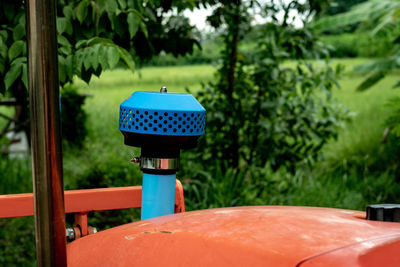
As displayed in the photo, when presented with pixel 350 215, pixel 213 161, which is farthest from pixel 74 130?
pixel 350 215

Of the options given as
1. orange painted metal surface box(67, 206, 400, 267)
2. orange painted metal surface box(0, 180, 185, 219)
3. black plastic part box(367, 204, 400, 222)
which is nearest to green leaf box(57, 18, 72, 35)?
orange painted metal surface box(0, 180, 185, 219)

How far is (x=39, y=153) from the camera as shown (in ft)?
2.64

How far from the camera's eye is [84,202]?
163 cm

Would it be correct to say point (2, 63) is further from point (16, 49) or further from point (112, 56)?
point (112, 56)

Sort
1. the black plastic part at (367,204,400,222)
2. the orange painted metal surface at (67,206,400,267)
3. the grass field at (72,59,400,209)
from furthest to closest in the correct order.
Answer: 1. the grass field at (72,59,400,209)
2. the black plastic part at (367,204,400,222)
3. the orange painted metal surface at (67,206,400,267)

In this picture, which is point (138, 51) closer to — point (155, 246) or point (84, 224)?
point (84, 224)

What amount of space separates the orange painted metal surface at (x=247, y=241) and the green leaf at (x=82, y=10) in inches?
60.6

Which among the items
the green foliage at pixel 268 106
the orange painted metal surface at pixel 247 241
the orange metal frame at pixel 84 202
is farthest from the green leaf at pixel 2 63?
the green foliage at pixel 268 106

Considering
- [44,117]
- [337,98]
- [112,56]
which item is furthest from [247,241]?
[337,98]

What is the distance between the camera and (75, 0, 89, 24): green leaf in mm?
2623

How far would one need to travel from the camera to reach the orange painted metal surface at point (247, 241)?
3.10ft

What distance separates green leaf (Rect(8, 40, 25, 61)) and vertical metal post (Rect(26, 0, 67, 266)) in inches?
69.3

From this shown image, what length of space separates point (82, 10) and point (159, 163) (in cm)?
Answer: 144

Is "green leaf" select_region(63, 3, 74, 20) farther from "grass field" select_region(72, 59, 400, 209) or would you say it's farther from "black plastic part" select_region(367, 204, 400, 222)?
"black plastic part" select_region(367, 204, 400, 222)
